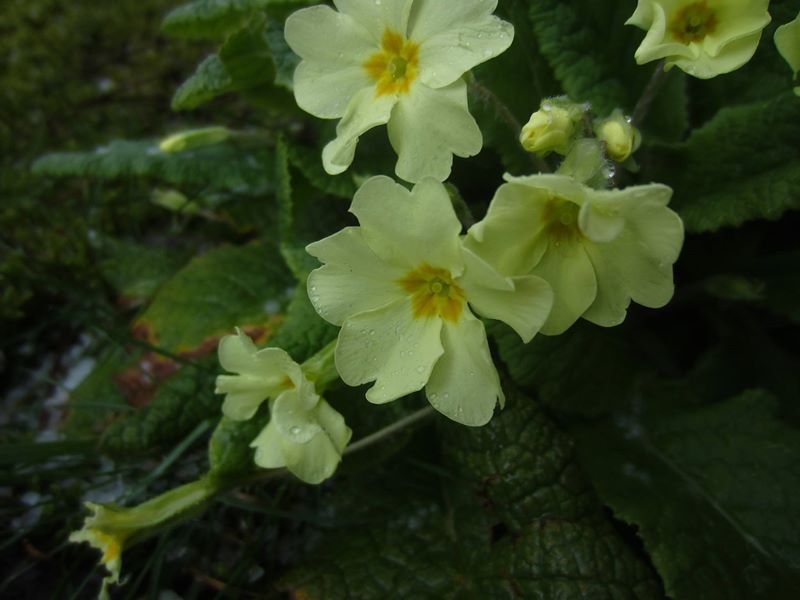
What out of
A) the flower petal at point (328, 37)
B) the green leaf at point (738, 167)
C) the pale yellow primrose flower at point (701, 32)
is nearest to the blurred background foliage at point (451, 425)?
the green leaf at point (738, 167)

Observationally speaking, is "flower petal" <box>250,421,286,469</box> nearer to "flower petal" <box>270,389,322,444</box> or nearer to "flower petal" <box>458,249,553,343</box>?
"flower petal" <box>270,389,322,444</box>

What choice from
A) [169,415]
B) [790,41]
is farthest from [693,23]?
[169,415]

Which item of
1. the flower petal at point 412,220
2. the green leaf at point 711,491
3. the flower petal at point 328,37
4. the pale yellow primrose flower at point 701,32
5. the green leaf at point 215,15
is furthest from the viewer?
the green leaf at point 215,15

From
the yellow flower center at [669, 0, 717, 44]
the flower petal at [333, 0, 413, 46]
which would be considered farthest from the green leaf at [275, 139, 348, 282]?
the yellow flower center at [669, 0, 717, 44]

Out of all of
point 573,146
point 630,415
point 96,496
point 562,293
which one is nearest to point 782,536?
point 630,415

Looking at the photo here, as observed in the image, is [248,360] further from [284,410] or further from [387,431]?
[387,431]

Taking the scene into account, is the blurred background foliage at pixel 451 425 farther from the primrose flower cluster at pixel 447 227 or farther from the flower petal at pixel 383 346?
the flower petal at pixel 383 346
